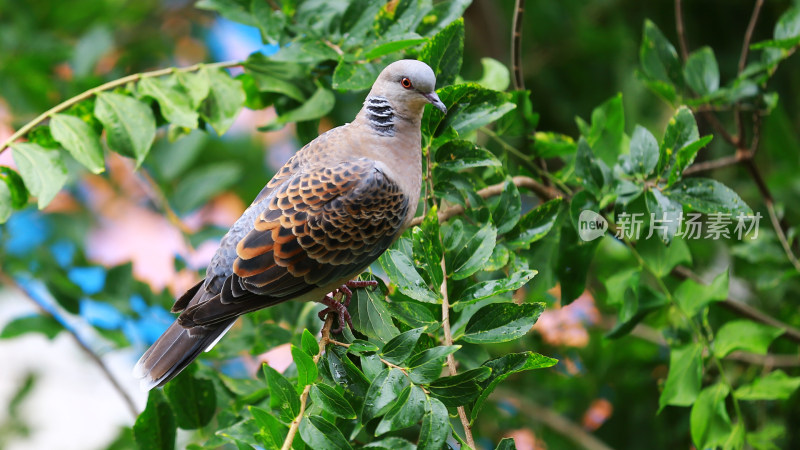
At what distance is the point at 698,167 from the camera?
1.78 metres

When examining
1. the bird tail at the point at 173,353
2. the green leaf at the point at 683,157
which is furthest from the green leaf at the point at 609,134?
the bird tail at the point at 173,353

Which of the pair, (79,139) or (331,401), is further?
(79,139)

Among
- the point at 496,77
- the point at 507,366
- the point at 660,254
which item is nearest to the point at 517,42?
the point at 496,77

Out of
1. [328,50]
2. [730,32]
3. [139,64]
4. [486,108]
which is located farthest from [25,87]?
[730,32]

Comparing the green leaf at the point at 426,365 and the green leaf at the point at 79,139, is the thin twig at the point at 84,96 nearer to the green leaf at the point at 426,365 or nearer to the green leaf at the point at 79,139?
the green leaf at the point at 79,139

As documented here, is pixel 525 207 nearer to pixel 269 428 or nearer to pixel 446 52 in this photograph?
pixel 446 52

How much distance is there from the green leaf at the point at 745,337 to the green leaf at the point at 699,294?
3.6 inches

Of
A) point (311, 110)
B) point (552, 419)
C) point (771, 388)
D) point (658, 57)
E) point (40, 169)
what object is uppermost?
point (40, 169)

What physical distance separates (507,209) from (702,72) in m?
0.72

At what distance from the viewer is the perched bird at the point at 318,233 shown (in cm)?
142

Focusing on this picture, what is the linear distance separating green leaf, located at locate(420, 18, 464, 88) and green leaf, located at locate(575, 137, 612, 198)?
278 millimetres

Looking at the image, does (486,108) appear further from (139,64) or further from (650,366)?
(139,64)

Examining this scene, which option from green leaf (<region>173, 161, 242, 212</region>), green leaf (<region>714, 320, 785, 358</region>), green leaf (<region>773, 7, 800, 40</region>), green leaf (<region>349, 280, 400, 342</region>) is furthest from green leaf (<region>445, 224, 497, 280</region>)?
green leaf (<region>173, 161, 242, 212</region>)

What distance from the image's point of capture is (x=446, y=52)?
4.88 ft
